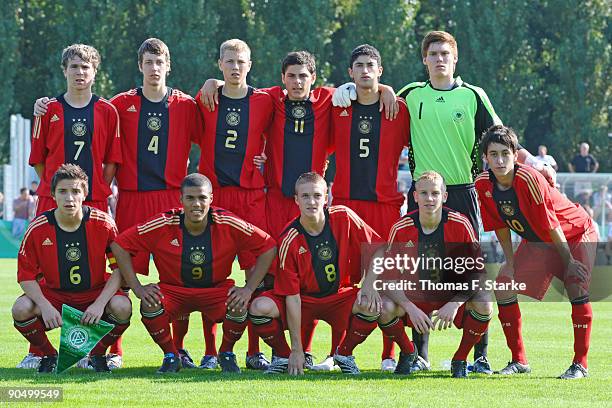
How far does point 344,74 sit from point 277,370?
27593 mm

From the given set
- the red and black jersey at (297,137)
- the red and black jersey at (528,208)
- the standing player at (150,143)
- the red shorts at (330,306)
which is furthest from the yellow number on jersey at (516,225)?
the standing player at (150,143)

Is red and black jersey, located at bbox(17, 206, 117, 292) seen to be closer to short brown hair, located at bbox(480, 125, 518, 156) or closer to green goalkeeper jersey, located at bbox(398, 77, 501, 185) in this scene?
green goalkeeper jersey, located at bbox(398, 77, 501, 185)

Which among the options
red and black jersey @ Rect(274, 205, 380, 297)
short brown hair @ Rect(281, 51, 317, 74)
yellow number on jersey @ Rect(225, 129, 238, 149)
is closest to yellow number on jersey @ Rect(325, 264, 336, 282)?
red and black jersey @ Rect(274, 205, 380, 297)

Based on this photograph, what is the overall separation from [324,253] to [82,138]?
6.15 feet

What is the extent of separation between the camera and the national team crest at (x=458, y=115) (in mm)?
8266

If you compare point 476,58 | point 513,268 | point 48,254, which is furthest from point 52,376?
point 476,58

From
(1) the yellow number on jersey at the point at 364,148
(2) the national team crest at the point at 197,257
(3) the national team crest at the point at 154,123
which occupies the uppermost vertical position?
(3) the national team crest at the point at 154,123

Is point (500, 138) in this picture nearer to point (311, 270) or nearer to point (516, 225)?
point (516, 225)

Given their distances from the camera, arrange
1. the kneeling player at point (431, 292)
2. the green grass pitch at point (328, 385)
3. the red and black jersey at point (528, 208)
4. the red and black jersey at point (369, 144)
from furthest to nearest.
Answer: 1. the red and black jersey at point (369, 144)
2. the red and black jersey at point (528, 208)
3. the kneeling player at point (431, 292)
4. the green grass pitch at point (328, 385)

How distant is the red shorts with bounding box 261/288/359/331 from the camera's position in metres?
7.91

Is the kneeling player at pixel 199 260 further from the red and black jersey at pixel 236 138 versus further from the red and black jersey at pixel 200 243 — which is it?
the red and black jersey at pixel 236 138

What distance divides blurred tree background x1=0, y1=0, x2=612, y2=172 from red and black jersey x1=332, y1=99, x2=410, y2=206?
23599mm

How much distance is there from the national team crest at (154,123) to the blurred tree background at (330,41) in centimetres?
2333

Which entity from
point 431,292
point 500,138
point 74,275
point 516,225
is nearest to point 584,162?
point 516,225
